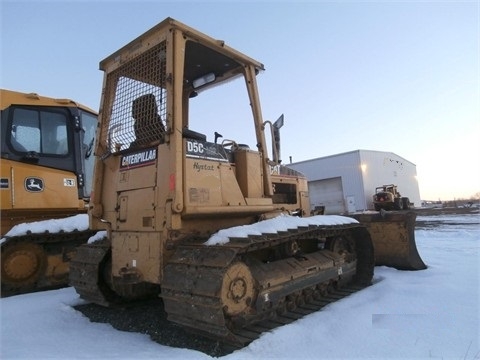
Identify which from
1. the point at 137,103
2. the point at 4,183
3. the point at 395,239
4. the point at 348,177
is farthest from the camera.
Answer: the point at 348,177

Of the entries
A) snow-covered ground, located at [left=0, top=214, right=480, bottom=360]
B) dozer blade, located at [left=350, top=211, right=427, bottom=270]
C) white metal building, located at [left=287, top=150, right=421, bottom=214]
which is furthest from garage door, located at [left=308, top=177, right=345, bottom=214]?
snow-covered ground, located at [left=0, top=214, right=480, bottom=360]

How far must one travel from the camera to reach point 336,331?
394 centimetres

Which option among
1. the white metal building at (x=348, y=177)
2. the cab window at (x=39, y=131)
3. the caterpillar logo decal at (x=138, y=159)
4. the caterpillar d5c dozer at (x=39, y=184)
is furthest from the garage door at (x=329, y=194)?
the caterpillar logo decal at (x=138, y=159)

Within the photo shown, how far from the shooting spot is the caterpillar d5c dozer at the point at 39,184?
6.54 metres

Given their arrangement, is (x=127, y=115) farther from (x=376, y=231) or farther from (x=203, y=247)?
(x=376, y=231)

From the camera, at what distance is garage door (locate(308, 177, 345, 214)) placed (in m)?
35.8

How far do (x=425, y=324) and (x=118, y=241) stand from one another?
3.73m

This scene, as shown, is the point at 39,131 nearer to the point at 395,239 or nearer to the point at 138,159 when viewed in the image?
the point at 138,159

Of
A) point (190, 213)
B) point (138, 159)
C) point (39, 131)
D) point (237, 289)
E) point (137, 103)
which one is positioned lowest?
point (237, 289)

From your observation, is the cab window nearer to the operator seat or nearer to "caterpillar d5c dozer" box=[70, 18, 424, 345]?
"caterpillar d5c dozer" box=[70, 18, 424, 345]

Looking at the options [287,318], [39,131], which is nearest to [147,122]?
[287,318]

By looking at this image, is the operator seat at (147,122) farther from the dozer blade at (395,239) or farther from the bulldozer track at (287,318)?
the dozer blade at (395,239)

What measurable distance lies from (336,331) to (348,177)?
33.2 meters

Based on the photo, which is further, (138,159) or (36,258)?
(36,258)
